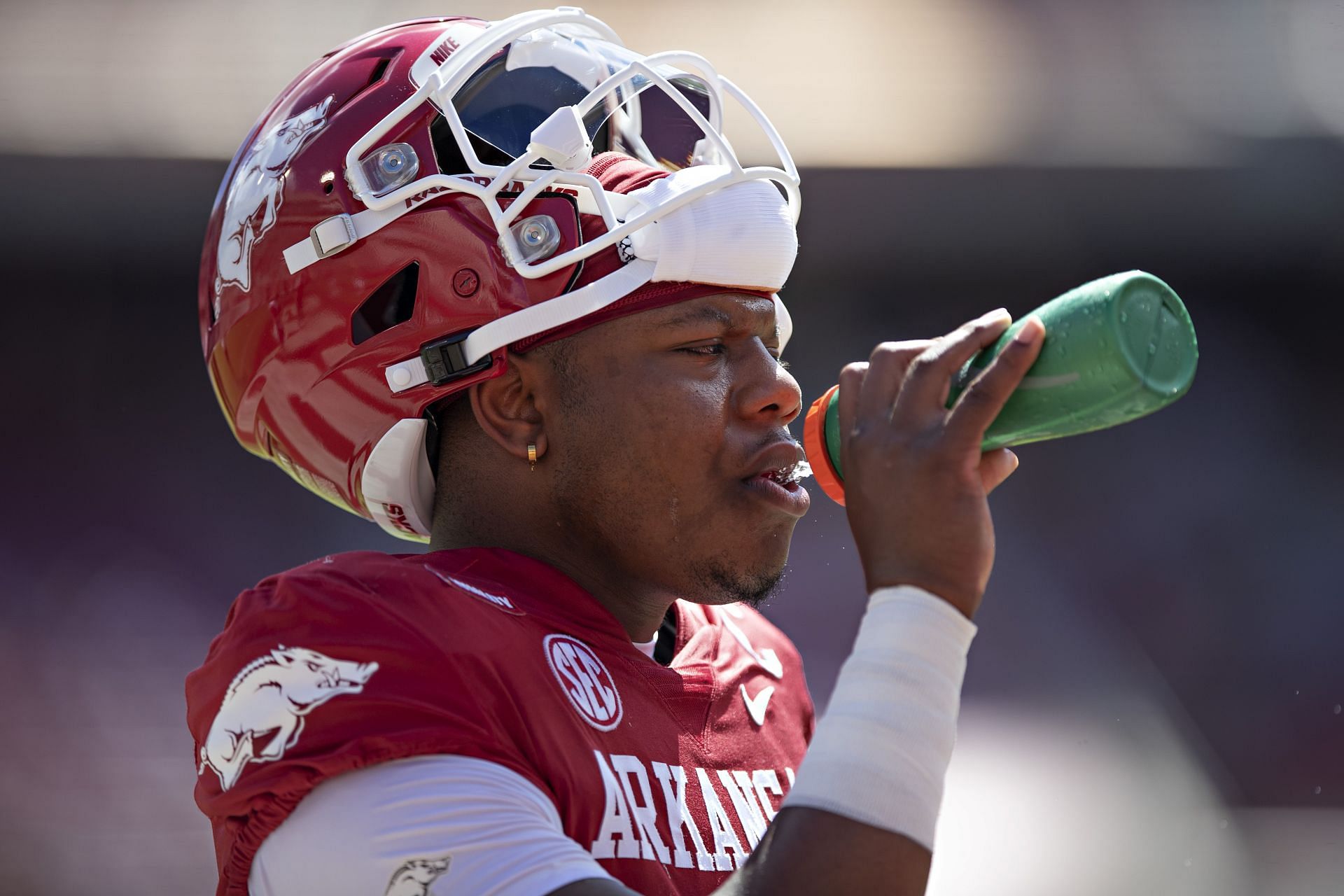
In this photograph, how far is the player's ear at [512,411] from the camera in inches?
65.4

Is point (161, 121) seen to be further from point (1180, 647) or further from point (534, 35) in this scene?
point (1180, 647)

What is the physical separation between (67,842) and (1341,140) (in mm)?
5335

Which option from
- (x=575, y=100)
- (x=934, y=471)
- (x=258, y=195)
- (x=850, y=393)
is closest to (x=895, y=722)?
(x=934, y=471)

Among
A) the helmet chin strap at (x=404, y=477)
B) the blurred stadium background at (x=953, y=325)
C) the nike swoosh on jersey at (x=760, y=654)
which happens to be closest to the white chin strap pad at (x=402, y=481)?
the helmet chin strap at (x=404, y=477)

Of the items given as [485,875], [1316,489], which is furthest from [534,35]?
[1316,489]

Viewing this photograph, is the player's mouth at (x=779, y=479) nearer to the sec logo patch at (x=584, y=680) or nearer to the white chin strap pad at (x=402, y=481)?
the sec logo patch at (x=584, y=680)

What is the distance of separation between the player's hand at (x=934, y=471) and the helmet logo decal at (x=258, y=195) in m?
0.91

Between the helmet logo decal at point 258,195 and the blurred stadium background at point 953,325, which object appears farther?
the blurred stadium background at point 953,325

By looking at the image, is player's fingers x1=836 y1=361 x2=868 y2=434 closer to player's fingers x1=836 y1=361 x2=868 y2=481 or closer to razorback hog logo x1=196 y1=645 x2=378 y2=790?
player's fingers x1=836 y1=361 x2=868 y2=481

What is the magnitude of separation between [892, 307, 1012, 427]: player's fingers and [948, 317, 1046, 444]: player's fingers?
0.03 meters

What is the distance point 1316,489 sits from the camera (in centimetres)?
518

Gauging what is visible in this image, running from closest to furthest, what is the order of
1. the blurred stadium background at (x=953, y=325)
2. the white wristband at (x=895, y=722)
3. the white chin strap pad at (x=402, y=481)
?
the white wristband at (x=895, y=722), the white chin strap pad at (x=402, y=481), the blurred stadium background at (x=953, y=325)

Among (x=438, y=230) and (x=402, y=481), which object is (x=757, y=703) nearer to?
(x=402, y=481)

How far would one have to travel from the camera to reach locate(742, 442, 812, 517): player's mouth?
5.25 ft
